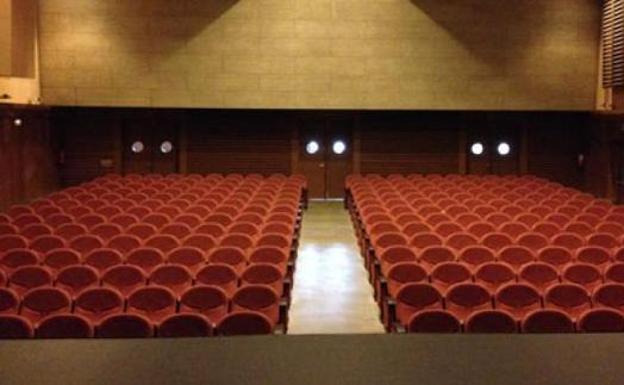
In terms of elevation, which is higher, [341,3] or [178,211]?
[341,3]

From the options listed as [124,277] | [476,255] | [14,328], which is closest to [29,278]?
[124,277]

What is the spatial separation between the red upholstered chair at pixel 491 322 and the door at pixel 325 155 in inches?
618

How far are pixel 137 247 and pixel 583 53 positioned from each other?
14.1 metres

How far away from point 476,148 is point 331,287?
11.8 metres

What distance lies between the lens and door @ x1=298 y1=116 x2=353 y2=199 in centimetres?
2295

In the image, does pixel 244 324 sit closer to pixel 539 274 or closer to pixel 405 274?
pixel 405 274

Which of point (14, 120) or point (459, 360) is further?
point (14, 120)

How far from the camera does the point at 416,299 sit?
336 inches

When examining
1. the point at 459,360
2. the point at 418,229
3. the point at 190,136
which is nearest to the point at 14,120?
the point at 190,136

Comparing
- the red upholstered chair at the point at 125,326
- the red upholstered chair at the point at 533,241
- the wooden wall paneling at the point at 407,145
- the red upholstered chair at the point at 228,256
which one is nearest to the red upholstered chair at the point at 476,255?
the red upholstered chair at the point at 533,241

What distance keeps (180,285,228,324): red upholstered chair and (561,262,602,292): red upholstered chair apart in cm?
394

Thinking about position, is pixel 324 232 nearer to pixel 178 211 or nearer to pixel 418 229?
pixel 178 211

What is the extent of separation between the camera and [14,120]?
18.8m

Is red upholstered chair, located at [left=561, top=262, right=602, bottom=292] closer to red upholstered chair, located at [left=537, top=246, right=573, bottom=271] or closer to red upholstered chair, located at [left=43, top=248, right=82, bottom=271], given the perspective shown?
red upholstered chair, located at [left=537, top=246, right=573, bottom=271]
